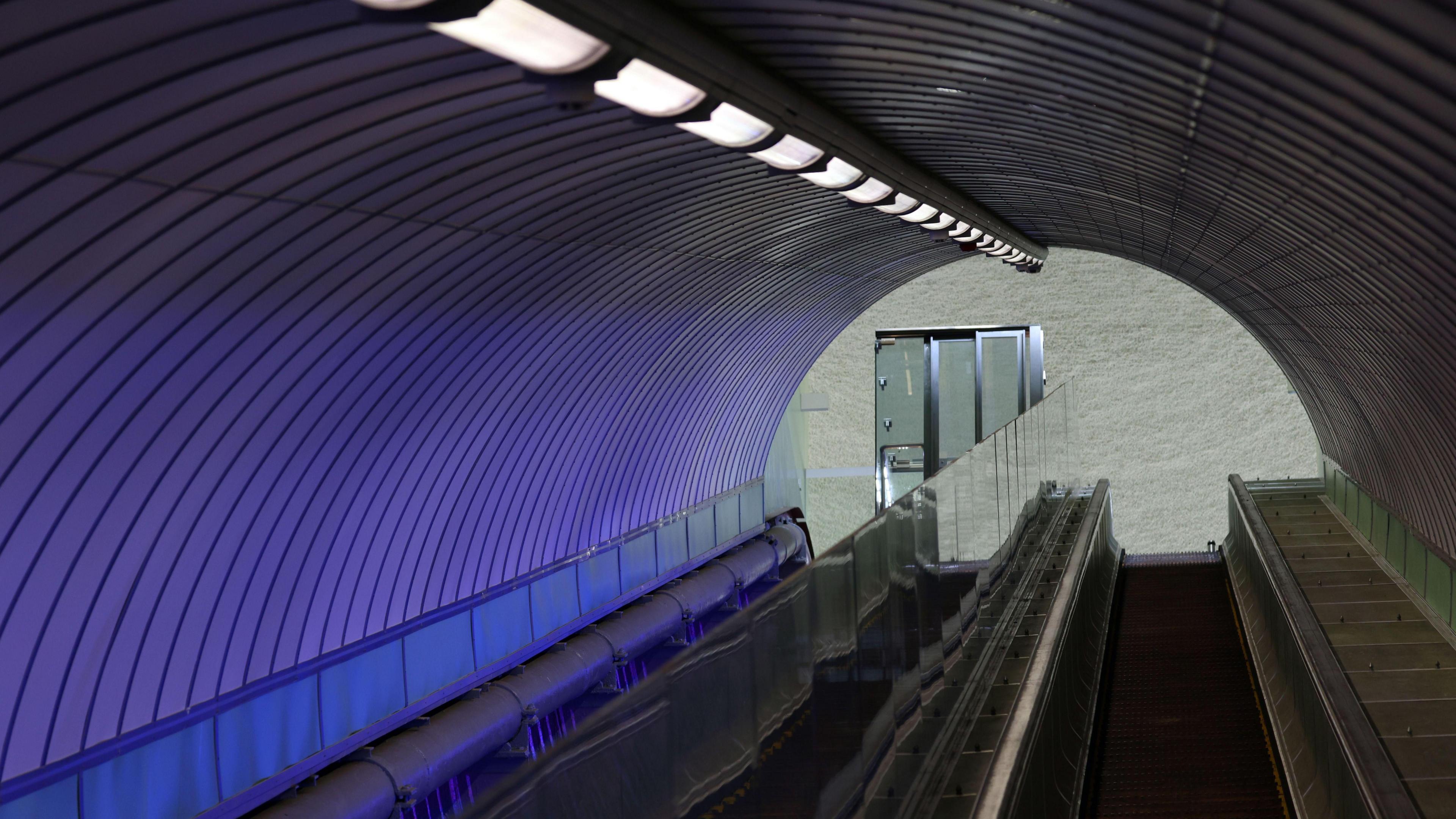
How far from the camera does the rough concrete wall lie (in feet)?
109

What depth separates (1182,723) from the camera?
456 inches

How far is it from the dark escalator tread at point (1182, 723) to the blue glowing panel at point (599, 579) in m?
7.95

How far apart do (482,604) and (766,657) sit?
14.0 metres

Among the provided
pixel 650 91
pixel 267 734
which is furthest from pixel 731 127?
pixel 267 734

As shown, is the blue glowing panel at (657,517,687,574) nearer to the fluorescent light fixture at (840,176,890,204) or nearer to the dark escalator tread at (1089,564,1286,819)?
the dark escalator tread at (1089,564,1286,819)

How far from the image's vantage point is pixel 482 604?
17.0 meters

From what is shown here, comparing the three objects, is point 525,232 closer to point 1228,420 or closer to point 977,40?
point 977,40

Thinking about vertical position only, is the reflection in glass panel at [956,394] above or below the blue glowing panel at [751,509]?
above

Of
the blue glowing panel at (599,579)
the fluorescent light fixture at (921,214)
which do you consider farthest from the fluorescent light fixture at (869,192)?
the blue glowing panel at (599,579)

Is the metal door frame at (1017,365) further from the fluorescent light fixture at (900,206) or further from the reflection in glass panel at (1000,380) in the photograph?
the fluorescent light fixture at (900,206)

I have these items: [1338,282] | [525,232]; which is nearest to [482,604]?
[525,232]

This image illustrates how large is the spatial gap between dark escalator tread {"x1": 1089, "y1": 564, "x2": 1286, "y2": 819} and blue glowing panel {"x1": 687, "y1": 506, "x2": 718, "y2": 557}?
10255 mm

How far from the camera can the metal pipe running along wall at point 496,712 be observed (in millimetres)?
12906

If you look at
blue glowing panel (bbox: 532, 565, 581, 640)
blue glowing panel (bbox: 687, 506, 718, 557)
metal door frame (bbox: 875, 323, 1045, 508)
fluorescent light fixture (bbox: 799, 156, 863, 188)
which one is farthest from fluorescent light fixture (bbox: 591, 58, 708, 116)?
metal door frame (bbox: 875, 323, 1045, 508)
